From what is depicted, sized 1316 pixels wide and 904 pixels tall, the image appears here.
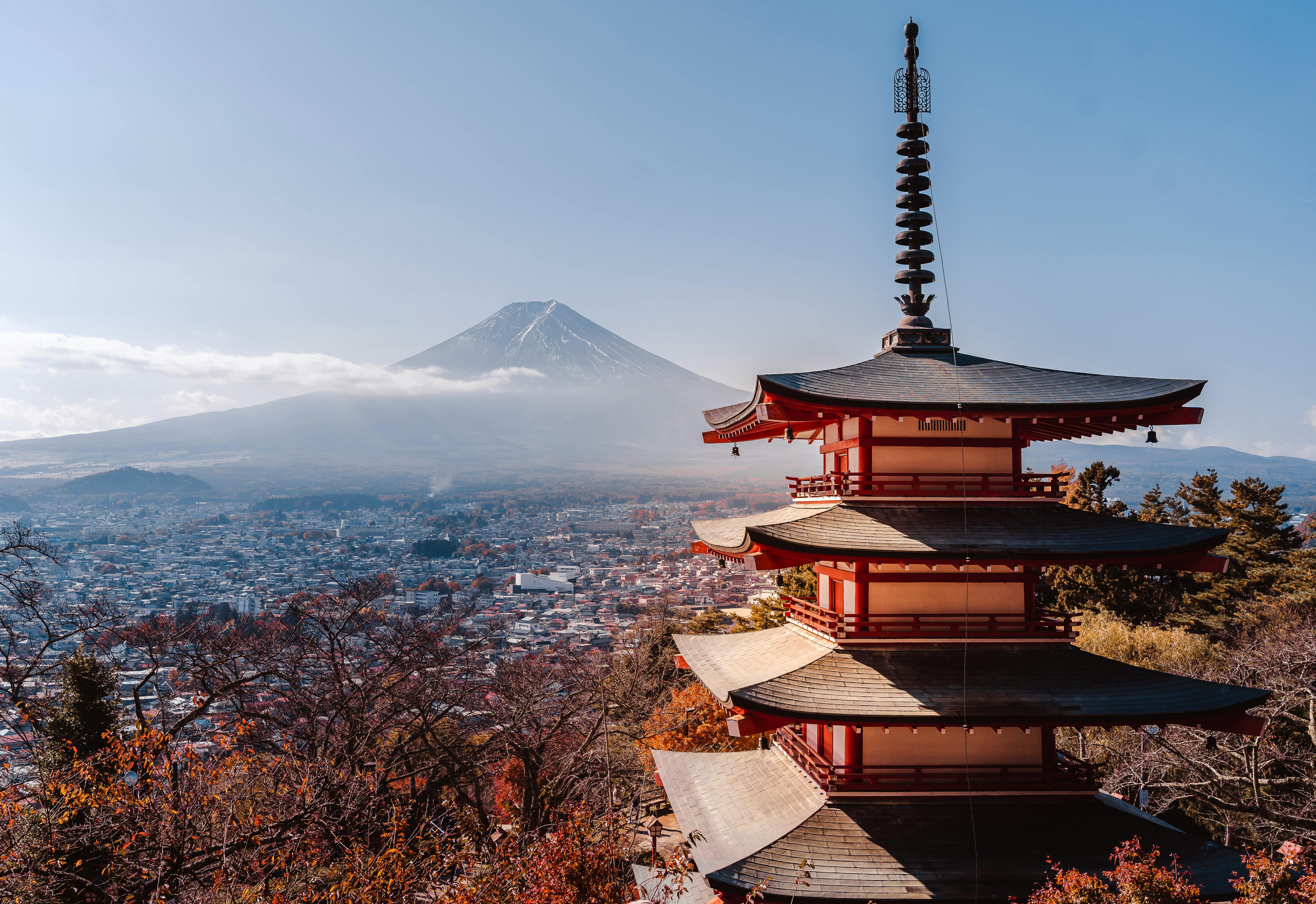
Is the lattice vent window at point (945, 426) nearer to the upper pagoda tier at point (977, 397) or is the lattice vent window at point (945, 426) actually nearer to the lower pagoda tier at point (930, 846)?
the upper pagoda tier at point (977, 397)

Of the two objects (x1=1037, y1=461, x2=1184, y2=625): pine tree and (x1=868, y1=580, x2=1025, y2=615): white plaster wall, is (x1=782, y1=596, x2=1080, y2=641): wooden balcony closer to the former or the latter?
(x1=868, y1=580, x2=1025, y2=615): white plaster wall

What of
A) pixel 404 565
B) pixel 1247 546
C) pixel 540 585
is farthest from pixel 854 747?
pixel 404 565

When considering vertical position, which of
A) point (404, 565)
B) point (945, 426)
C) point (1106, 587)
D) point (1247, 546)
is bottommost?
point (404, 565)

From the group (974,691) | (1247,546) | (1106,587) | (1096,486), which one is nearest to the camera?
(974,691)

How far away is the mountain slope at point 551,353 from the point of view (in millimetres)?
169375

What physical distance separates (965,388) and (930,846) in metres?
4.89

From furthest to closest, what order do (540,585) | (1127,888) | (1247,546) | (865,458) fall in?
(540,585) → (1247,546) → (865,458) → (1127,888)

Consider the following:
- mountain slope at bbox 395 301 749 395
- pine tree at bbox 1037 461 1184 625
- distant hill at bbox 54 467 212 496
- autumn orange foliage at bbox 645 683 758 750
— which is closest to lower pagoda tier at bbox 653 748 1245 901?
autumn orange foliage at bbox 645 683 758 750

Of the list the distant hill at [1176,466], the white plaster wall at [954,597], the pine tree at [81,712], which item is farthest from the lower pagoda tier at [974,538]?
the distant hill at [1176,466]

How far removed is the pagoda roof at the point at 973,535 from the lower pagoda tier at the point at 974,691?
1.24 meters

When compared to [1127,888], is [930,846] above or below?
below

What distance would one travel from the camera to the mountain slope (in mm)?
169375

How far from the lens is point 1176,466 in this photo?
346 feet

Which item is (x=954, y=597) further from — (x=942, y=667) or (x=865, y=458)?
(x=865, y=458)
